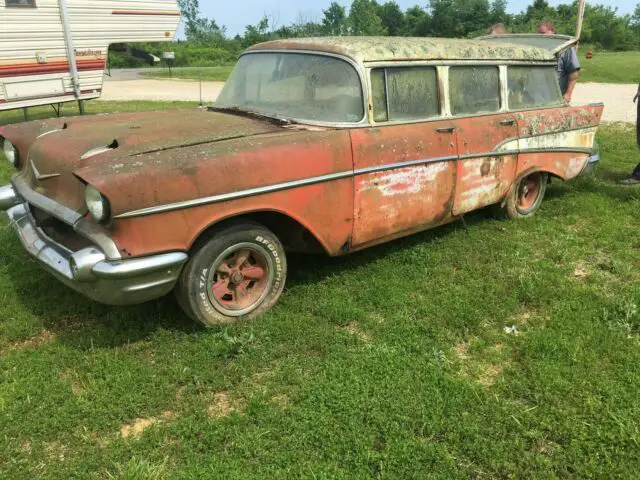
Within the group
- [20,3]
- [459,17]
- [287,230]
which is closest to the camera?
[287,230]

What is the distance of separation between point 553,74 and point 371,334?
383cm

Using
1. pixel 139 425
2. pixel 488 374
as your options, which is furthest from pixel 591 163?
pixel 139 425

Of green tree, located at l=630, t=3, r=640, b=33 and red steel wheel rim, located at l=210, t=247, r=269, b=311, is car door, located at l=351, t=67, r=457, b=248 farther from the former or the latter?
green tree, located at l=630, t=3, r=640, b=33

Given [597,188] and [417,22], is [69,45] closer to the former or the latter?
[597,188]

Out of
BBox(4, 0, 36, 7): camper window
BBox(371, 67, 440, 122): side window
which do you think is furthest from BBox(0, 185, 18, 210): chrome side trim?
BBox(4, 0, 36, 7): camper window

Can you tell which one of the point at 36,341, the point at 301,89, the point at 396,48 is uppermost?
the point at 396,48

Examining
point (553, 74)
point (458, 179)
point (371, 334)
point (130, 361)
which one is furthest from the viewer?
point (553, 74)

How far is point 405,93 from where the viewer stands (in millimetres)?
4148

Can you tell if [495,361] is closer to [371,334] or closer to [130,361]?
[371,334]

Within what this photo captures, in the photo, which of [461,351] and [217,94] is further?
[217,94]

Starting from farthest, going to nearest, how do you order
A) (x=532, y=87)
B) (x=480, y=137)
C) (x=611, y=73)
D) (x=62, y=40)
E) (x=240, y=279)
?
(x=611, y=73), (x=62, y=40), (x=532, y=87), (x=480, y=137), (x=240, y=279)

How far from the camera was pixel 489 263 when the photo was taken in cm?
448

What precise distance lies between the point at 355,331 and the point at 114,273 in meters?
1.56

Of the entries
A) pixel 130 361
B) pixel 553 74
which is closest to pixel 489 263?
pixel 553 74
